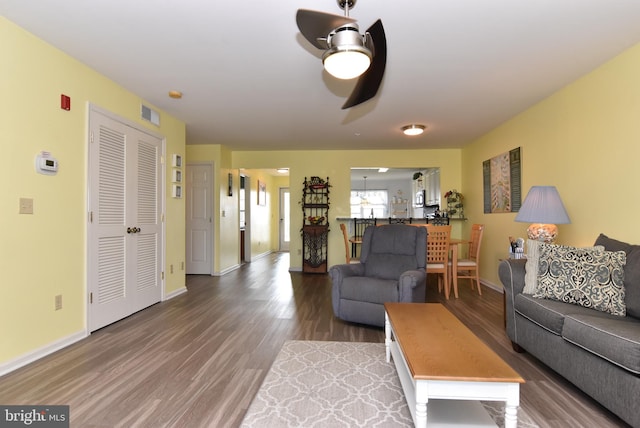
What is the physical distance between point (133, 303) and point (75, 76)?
7.52ft

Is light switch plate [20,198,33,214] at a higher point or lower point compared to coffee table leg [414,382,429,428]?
higher

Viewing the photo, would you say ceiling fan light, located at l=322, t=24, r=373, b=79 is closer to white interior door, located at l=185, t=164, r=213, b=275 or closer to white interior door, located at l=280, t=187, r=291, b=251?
white interior door, located at l=185, t=164, r=213, b=275

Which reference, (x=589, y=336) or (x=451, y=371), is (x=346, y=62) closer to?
(x=451, y=371)

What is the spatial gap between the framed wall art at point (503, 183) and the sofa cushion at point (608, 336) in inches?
100

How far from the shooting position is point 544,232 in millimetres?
3090

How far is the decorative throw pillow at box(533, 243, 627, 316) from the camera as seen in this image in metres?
2.11

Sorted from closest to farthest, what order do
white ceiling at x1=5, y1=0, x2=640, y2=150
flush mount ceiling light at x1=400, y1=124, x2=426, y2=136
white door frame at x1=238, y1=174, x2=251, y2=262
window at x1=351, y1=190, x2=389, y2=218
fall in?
1. white ceiling at x1=5, y1=0, x2=640, y2=150
2. flush mount ceiling light at x1=400, y1=124, x2=426, y2=136
3. white door frame at x1=238, y1=174, x2=251, y2=262
4. window at x1=351, y1=190, x2=389, y2=218

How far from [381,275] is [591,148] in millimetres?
2248

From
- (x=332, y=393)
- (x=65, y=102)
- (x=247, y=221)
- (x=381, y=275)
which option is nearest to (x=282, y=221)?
(x=247, y=221)

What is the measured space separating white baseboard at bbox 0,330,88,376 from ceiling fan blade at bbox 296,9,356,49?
2.90 m

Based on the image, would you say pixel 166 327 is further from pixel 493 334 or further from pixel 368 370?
pixel 493 334

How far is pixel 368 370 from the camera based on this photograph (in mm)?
2238

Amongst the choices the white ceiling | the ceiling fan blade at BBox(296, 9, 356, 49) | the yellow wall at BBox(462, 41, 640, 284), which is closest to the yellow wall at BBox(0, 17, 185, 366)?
the white ceiling

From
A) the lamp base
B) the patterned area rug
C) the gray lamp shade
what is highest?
the gray lamp shade
